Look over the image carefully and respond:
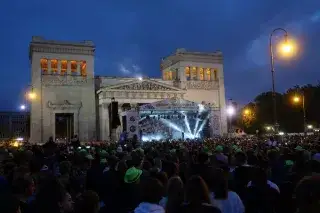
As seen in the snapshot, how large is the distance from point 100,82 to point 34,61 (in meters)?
11.6

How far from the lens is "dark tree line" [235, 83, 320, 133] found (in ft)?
→ 217

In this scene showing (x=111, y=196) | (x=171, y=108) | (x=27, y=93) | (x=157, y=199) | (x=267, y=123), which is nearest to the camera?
(x=157, y=199)

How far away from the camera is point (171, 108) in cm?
4162

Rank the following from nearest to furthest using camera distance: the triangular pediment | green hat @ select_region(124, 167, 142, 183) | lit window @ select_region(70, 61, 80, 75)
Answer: green hat @ select_region(124, 167, 142, 183) < the triangular pediment < lit window @ select_region(70, 61, 80, 75)

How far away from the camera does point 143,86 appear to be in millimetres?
63688

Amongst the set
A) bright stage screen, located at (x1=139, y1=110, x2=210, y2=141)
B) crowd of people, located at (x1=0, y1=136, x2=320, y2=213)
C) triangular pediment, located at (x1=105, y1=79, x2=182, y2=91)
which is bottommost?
crowd of people, located at (x1=0, y1=136, x2=320, y2=213)

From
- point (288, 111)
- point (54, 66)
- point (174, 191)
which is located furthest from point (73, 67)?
point (174, 191)

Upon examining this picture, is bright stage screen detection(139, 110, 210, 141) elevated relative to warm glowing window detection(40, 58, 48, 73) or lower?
lower

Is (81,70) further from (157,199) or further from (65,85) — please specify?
(157,199)

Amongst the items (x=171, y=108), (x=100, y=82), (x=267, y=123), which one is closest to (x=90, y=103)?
(x=100, y=82)

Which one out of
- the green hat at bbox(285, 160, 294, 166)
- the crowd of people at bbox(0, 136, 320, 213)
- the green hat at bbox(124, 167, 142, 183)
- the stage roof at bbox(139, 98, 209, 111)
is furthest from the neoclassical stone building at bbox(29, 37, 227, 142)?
the green hat at bbox(124, 167, 142, 183)

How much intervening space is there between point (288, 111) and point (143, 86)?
29.0m

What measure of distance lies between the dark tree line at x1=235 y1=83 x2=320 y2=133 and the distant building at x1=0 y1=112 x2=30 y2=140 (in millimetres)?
44873

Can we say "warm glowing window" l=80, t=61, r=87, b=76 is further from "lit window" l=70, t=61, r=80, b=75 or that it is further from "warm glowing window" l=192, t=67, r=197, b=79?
"warm glowing window" l=192, t=67, r=197, b=79
